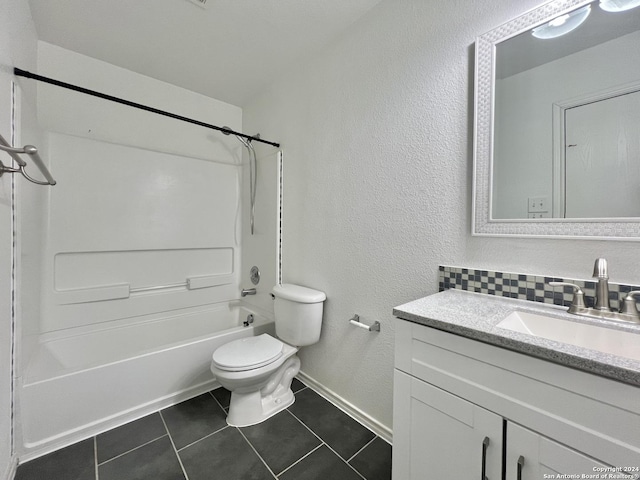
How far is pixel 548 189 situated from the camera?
3.20ft

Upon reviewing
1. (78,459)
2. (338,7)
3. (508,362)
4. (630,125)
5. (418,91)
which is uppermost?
(338,7)

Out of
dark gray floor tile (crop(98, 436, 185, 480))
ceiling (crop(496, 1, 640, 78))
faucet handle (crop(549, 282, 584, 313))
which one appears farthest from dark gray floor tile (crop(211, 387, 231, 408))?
ceiling (crop(496, 1, 640, 78))

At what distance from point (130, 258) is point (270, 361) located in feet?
4.82

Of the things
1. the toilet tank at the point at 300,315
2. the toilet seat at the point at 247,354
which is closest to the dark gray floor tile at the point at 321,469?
the toilet seat at the point at 247,354

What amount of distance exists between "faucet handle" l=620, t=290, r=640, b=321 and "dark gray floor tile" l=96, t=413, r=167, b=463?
205cm

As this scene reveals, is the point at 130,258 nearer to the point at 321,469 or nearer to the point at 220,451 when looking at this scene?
the point at 220,451

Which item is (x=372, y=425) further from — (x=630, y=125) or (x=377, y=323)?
(x=630, y=125)

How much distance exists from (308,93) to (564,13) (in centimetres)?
136

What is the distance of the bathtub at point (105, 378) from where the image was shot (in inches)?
51.0

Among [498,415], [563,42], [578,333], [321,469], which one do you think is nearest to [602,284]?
[578,333]

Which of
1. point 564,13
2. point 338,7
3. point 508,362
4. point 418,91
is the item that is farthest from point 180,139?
point 508,362

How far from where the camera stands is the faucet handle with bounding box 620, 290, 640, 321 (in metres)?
0.76

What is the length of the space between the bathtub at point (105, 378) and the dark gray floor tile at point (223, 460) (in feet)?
1.50

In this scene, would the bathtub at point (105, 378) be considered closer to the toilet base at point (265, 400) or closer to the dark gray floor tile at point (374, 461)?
the toilet base at point (265, 400)
